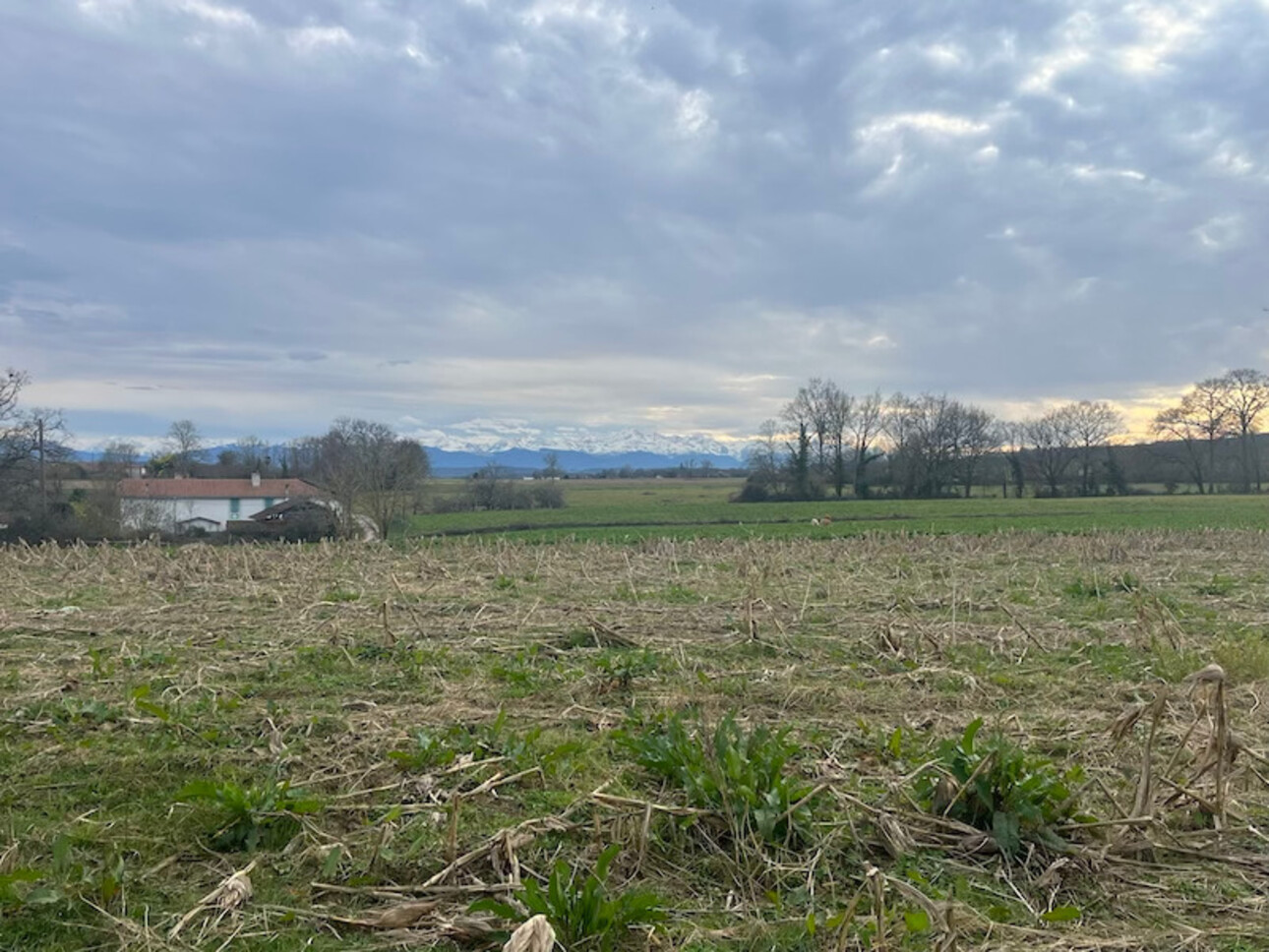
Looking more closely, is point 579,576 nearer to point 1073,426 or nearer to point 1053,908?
point 1053,908

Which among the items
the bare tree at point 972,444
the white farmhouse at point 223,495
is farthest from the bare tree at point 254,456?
the bare tree at point 972,444

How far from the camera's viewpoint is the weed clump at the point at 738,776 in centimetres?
358

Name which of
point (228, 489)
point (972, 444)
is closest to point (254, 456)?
point (228, 489)

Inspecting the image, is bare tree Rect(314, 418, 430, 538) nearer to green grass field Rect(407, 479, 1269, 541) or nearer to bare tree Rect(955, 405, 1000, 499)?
green grass field Rect(407, 479, 1269, 541)

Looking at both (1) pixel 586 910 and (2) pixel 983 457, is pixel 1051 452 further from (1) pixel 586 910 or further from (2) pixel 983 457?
(1) pixel 586 910

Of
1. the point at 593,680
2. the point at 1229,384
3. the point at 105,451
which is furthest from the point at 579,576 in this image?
the point at 1229,384

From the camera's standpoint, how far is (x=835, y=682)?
661 cm

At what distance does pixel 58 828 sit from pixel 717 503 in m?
66.2

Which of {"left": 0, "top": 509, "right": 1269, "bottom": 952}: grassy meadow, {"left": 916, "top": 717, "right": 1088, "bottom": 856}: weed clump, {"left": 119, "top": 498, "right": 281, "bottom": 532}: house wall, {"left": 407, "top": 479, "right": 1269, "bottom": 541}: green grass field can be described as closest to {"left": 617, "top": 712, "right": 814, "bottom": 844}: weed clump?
{"left": 0, "top": 509, "right": 1269, "bottom": 952}: grassy meadow

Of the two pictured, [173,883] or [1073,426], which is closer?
[173,883]

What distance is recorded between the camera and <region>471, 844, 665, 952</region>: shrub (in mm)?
2807

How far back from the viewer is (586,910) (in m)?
2.84

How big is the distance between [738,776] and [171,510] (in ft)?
195

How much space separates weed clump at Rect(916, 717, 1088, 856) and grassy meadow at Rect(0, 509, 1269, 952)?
15mm
